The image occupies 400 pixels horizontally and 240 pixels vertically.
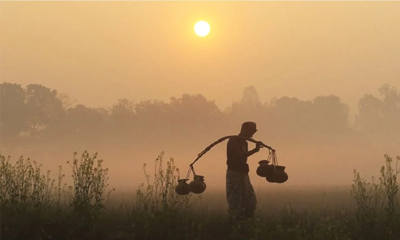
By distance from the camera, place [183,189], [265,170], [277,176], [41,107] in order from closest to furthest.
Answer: [277,176] → [265,170] → [183,189] → [41,107]

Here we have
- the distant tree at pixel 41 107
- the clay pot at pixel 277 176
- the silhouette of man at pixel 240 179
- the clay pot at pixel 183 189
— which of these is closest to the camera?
the clay pot at pixel 277 176

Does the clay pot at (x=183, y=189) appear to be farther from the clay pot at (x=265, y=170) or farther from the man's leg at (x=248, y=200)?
the clay pot at (x=265, y=170)

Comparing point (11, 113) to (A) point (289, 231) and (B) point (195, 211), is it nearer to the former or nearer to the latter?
(B) point (195, 211)

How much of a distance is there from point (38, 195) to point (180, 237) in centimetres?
328

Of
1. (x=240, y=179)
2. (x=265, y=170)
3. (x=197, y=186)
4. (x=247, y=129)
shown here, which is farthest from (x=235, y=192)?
(x=247, y=129)

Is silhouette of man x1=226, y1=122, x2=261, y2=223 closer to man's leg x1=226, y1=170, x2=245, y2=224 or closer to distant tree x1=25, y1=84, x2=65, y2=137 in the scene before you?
man's leg x1=226, y1=170, x2=245, y2=224

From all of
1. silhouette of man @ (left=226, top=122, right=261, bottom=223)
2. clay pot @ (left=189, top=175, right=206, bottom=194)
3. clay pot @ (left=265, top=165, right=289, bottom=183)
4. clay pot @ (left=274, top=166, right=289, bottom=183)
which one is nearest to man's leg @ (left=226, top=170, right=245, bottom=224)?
silhouette of man @ (left=226, top=122, right=261, bottom=223)

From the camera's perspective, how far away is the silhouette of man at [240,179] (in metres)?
9.03

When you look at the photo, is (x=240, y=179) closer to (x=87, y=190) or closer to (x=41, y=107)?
(x=87, y=190)

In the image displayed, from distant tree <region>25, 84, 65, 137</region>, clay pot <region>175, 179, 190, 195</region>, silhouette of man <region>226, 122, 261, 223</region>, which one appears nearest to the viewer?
silhouette of man <region>226, 122, 261, 223</region>

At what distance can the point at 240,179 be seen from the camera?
905 centimetres

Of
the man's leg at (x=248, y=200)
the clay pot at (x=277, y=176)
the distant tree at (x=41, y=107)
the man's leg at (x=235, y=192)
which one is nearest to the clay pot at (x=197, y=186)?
the man's leg at (x=235, y=192)

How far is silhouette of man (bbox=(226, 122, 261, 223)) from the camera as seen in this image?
29.6 ft

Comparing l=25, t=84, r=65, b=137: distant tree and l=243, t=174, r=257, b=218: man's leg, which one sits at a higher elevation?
l=25, t=84, r=65, b=137: distant tree
